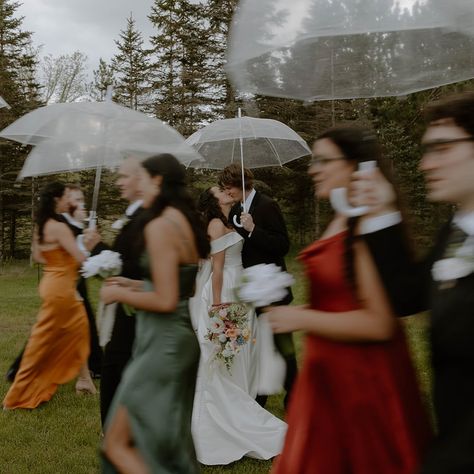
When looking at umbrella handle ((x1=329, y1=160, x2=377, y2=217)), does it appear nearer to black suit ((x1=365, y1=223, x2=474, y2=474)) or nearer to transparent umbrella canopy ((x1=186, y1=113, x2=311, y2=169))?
black suit ((x1=365, y1=223, x2=474, y2=474))

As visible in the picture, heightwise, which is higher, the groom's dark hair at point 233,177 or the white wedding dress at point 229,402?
the groom's dark hair at point 233,177

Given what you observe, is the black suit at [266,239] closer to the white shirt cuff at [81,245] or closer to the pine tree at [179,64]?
the white shirt cuff at [81,245]

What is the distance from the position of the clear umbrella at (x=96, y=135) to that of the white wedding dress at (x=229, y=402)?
113 cm

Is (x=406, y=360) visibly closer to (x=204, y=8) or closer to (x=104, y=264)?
(x=104, y=264)

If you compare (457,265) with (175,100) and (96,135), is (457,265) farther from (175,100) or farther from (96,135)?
(175,100)

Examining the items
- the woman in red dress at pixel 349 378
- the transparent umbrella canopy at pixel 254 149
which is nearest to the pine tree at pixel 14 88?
the transparent umbrella canopy at pixel 254 149

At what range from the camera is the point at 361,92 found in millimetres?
3480

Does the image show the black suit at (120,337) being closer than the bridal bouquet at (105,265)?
No

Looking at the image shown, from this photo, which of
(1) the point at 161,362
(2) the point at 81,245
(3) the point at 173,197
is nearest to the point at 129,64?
(2) the point at 81,245

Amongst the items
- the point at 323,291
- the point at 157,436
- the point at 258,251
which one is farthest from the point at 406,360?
the point at 258,251

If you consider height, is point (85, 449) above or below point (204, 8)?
below

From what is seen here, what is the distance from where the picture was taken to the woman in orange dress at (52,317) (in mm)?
6250

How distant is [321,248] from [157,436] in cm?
138

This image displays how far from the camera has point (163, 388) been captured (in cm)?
321
